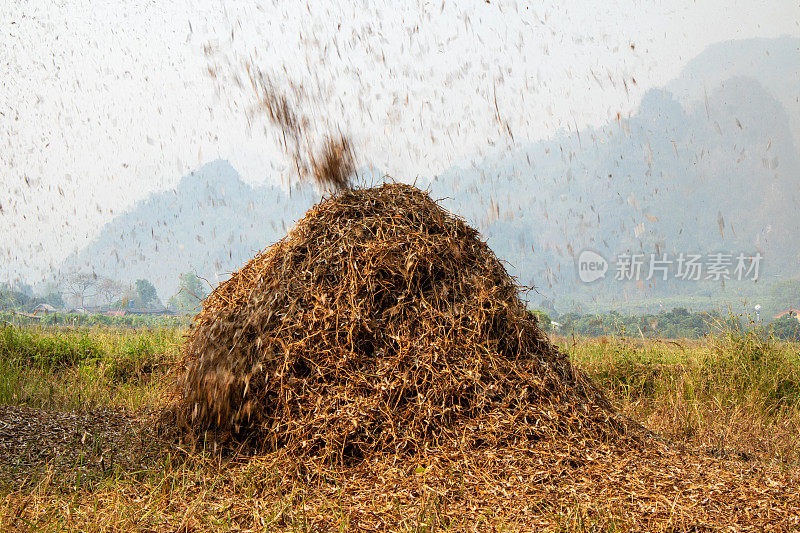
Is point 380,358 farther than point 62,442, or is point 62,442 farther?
point 62,442

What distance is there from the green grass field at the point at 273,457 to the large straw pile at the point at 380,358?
0.28 metres

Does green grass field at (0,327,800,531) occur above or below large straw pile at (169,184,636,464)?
below

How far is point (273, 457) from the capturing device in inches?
133

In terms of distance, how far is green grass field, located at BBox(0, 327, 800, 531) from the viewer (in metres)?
2.69

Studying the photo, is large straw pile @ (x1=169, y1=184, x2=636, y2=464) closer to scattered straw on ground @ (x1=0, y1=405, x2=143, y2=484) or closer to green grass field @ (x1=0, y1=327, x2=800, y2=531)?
green grass field @ (x1=0, y1=327, x2=800, y2=531)

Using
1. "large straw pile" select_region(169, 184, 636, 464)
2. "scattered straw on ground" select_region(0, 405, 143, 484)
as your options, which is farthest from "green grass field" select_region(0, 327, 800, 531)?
"large straw pile" select_region(169, 184, 636, 464)

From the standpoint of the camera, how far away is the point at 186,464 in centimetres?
351

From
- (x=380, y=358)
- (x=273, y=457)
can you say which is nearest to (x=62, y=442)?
(x=273, y=457)

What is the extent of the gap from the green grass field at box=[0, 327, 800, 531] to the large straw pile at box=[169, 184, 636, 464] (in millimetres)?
277

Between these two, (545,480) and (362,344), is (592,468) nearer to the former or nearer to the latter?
(545,480)

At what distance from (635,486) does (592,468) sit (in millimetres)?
255

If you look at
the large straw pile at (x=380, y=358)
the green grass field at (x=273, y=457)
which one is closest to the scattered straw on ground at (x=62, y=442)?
the green grass field at (x=273, y=457)

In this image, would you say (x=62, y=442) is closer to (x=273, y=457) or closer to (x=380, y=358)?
(x=273, y=457)

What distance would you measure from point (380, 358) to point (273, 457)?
2.93ft
